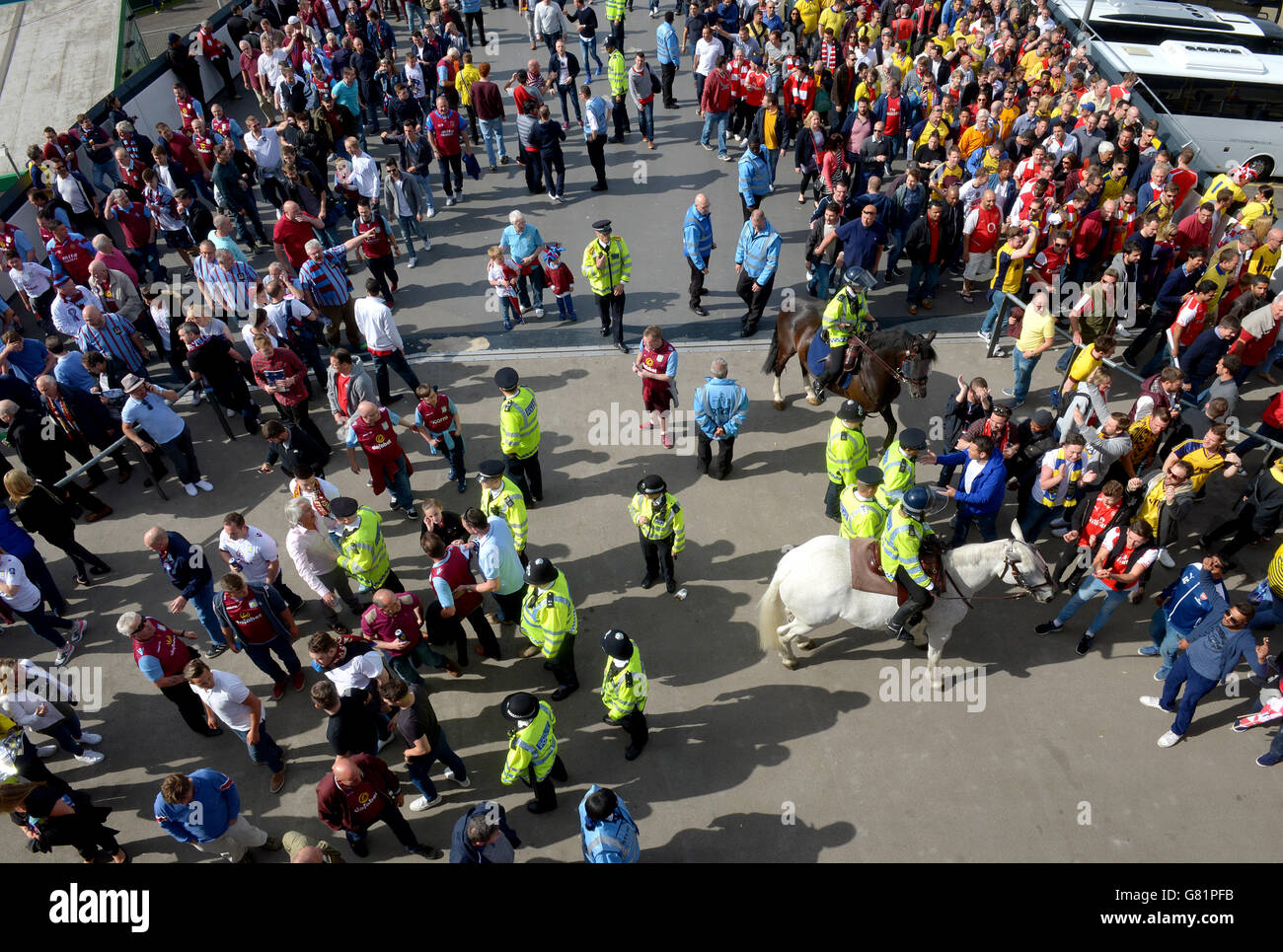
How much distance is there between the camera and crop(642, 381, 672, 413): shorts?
9.66 metres

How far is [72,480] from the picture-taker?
966 cm

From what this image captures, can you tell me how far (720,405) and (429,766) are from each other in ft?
14.6

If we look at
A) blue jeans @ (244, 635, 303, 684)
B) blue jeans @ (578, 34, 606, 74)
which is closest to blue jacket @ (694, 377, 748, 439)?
blue jeans @ (244, 635, 303, 684)

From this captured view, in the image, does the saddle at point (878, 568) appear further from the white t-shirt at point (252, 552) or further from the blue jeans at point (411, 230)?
the blue jeans at point (411, 230)

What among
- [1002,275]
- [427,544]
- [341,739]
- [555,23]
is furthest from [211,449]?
[555,23]

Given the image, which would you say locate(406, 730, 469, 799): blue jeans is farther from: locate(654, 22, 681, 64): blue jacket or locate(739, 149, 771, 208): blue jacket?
locate(654, 22, 681, 64): blue jacket

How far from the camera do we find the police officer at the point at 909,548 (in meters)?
6.89

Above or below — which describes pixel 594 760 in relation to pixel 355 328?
below

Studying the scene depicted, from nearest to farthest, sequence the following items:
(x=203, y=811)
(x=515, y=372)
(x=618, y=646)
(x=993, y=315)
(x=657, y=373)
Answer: (x=203, y=811) → (x=618, y=646) → (x=515, y=372) → (x=657, y=373) → (x=993, y=315)

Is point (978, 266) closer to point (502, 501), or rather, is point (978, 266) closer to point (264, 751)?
point (502, 501)

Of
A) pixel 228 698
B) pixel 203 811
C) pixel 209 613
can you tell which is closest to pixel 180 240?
pixel 209 613

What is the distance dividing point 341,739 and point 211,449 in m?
5.86

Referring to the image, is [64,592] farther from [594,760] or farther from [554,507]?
[594,760]

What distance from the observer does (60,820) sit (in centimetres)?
614
